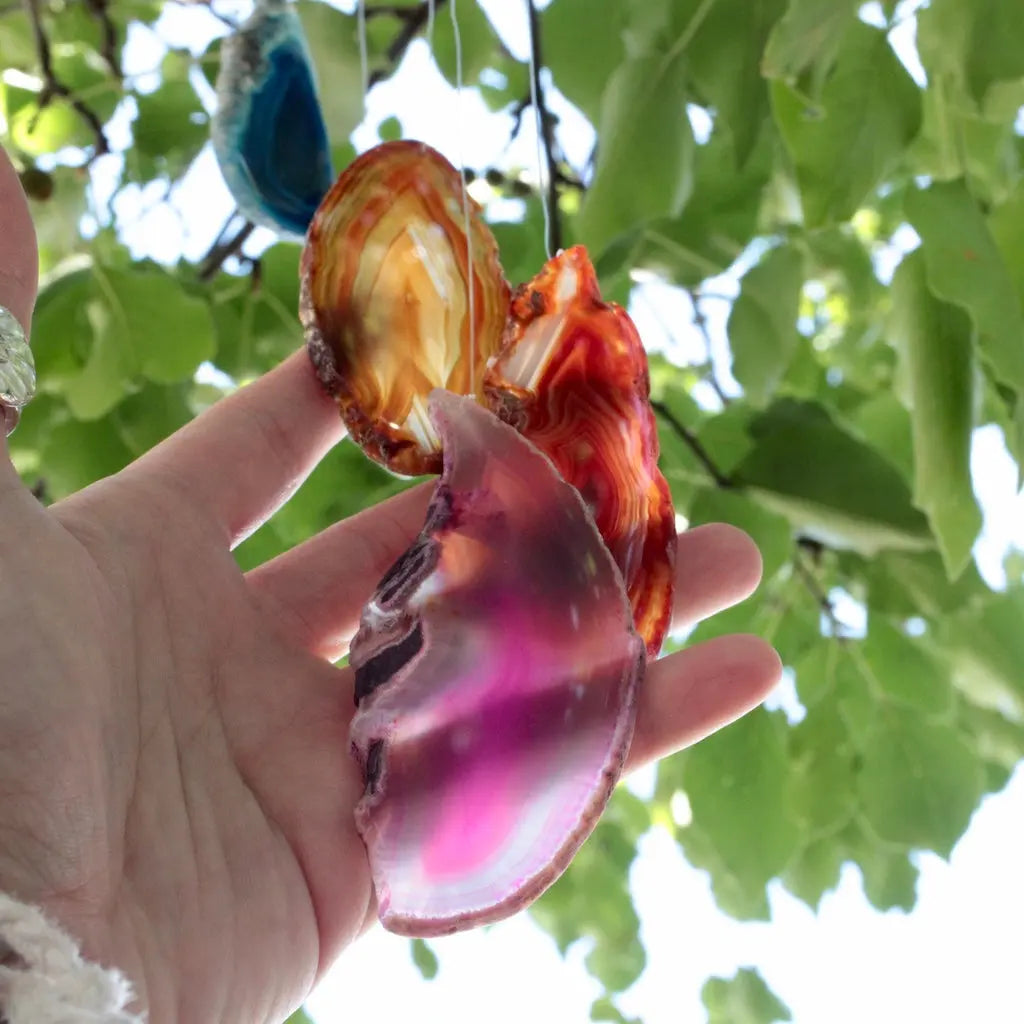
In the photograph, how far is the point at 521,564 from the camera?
434 millimetres

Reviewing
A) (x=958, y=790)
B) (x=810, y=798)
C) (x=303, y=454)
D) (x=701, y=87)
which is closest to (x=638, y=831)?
(x=810, y=798)

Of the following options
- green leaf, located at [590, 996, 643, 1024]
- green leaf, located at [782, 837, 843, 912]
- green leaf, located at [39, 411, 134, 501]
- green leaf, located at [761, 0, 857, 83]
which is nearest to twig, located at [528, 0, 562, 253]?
green leaf, located at [761, 0, 857, 83]

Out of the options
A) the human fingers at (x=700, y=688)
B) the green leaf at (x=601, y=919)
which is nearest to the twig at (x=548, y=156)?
the human fingers at (x=700, y=688)

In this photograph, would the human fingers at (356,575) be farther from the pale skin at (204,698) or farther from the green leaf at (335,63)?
the green leaf at (335,63)

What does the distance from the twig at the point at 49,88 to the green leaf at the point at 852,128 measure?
17.2 inches

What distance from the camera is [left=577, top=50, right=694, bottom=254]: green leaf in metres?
0.50

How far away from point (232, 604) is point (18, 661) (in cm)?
14

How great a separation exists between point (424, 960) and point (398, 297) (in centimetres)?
74

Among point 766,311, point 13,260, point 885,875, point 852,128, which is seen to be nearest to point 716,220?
point 766,311

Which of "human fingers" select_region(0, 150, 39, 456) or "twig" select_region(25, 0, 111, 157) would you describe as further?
"twig" select_region(25, 0, 111, 157)

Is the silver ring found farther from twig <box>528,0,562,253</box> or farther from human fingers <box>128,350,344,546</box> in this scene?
twig <box>528,0,562,253</box>

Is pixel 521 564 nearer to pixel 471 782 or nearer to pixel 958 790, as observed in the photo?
pixel 471 782

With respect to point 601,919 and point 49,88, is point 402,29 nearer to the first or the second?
point 49,88

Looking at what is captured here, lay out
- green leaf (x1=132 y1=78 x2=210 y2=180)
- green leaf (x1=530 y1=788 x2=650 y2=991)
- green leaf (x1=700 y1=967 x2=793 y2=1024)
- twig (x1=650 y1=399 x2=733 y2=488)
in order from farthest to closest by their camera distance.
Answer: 1. green leaf (x1=530 y1=788 x2=650 y2=991)
2. green leaf (x1=700 y1=967 x2=793 y2=1024)
3. green leaf (x1=132 y1=78 x2=210 y2=180)
4. twig (x1=650 y1=399 x2=733 y2=488)
